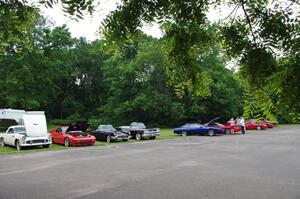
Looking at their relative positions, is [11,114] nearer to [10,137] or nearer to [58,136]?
[58,136]

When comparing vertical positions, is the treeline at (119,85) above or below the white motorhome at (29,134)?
above

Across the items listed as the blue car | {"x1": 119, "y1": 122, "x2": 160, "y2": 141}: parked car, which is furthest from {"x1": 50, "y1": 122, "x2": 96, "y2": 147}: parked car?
the blue car

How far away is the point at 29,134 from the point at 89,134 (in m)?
6.10

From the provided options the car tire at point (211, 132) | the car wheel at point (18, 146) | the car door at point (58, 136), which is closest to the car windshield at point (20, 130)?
the car wheel at point (18, 146)

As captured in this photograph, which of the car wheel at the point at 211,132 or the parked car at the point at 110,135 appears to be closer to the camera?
the parked car at the point at 110,135

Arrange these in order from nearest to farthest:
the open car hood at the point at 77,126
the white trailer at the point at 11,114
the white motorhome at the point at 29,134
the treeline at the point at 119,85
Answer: the white motorhome at the point at 29,134
the open car hood at the point at 77,126
the white trailer at the point at 11,114
the treeline at the point at 119,85

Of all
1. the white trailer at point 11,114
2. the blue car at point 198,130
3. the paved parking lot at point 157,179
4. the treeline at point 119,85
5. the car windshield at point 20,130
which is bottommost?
the paved parking lot at point 157,179

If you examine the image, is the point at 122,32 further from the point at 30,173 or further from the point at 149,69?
the point at 149,69

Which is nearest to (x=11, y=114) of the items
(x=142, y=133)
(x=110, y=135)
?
(x=110, y=135)

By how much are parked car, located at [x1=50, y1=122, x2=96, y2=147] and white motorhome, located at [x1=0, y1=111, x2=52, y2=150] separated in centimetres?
149

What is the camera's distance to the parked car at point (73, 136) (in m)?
21.8

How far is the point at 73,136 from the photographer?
22.2 metres

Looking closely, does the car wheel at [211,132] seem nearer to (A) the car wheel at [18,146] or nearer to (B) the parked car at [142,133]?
(B) the parked car at [142,133]

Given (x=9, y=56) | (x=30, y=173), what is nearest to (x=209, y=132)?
(x=30, y=173)
